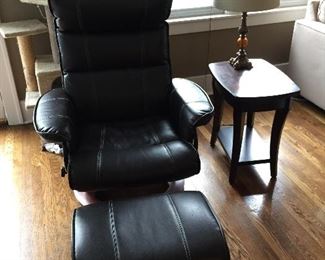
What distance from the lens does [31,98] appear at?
225 centimetres

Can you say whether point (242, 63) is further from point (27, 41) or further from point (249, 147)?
point (27, 41)

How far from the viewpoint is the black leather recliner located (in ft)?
4.78

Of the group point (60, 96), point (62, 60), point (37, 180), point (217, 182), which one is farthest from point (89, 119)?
point (217, 182)

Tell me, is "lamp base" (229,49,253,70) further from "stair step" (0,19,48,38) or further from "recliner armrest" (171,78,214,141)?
"stair step" (0,19,48,38)

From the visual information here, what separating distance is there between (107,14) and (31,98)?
2.85 feet

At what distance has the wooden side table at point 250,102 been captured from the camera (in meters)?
1.71

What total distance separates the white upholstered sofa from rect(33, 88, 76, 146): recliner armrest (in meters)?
1.66

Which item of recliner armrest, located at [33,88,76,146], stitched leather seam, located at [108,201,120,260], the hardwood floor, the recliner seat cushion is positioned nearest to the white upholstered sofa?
the hardwood floor

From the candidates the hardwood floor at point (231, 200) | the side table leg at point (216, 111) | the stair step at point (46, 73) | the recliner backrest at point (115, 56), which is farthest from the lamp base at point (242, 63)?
the stair step at point (46, 73)

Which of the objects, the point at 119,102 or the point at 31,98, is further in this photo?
the point at 31,98

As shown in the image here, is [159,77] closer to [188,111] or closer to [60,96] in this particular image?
[188,111]

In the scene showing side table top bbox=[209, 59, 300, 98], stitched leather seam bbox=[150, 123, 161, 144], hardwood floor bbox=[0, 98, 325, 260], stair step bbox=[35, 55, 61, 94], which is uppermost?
side table top bbox=[209, 59, 300, 98]

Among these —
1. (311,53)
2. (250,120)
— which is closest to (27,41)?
(250,120)

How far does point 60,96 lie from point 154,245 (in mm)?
896
